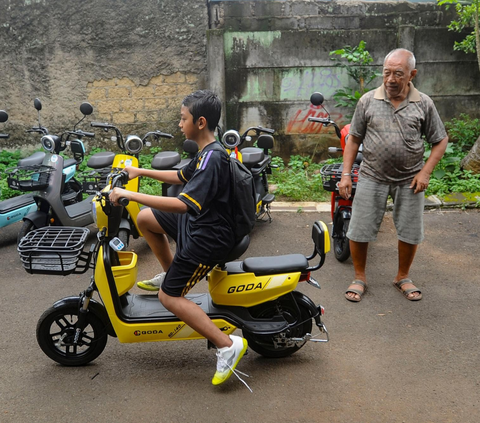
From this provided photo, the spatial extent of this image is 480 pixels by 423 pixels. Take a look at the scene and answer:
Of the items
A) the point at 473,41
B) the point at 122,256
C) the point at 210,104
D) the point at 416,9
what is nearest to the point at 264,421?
the point at 122,256

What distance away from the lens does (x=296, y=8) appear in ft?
29.1

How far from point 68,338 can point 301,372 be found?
1544 mm

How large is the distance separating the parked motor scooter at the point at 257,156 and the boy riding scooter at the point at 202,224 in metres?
2.55

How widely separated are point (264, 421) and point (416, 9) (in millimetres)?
7892

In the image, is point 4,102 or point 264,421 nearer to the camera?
point 264,421

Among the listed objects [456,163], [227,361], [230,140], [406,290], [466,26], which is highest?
[466,26]

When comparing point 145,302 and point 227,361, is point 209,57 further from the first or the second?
point 227,361

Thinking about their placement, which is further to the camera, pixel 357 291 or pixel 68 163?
pixel 68 163

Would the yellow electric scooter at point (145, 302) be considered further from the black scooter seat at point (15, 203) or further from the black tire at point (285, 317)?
the black scooter seat at point (15, 203)

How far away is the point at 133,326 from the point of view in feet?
11.1

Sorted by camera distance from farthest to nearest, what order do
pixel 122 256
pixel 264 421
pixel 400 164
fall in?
pixel 400 164 → pixel 122 256 → pixel 264 421

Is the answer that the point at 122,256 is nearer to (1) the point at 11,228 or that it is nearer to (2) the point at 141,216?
(2) the point at 141,216

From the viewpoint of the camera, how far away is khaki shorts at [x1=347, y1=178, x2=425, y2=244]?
4422 mm

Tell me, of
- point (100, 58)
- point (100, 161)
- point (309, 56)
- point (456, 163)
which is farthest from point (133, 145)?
point (456, 163)
